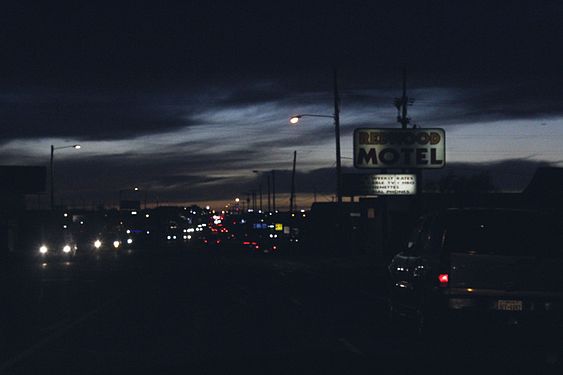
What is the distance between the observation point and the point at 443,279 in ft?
43.9

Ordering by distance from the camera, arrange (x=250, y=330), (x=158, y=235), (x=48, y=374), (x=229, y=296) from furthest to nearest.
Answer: (x=158, y=235) → (x=229, y=296) → (x=250, y=330) → (x=48, y=374)

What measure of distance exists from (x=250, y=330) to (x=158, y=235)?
109 m

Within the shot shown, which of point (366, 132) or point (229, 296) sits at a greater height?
point (366, 132)

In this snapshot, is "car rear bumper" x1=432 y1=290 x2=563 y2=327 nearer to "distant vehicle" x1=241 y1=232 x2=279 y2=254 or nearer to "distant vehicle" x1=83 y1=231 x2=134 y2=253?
"distant vehicle" x1=241 y1=232 x2=279 y2=254

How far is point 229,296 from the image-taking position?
989 inches

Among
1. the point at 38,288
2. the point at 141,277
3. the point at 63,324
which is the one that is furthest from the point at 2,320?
the point at 141,277

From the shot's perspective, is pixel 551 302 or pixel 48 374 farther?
pixel 551 302

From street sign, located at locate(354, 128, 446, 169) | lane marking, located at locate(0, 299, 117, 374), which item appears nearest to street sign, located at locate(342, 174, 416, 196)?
street sign, located at locate(354, 128, 446, 169)

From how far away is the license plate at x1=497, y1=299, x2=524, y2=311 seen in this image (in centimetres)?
1312

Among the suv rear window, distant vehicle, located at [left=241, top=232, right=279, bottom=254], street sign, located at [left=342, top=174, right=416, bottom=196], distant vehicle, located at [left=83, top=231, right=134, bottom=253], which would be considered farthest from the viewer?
distant vehicle, located at [left=83, top=231, right=134, bottom=253]

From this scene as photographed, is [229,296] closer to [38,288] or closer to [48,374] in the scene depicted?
[38,288]

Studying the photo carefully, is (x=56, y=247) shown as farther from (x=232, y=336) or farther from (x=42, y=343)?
(x=232, y=336)

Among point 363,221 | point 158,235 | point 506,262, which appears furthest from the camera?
point 158,235

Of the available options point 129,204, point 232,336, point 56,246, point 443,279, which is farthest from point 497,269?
point 129,204
